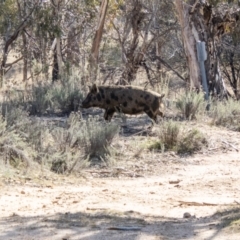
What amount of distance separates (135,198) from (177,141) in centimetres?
367

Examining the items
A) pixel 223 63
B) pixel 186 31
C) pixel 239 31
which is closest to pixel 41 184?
pixel 186 31

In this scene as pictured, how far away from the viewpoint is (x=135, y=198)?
888cm

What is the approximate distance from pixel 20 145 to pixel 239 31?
1063 centimetres

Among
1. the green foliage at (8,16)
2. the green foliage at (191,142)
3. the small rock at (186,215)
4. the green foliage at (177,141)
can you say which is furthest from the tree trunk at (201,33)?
the small rock at (186,215)

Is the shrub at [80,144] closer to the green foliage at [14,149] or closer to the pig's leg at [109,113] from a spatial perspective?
the green foliage at [14,149]

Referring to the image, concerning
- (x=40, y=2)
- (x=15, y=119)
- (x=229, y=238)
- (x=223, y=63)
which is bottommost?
(x=229, y=238)

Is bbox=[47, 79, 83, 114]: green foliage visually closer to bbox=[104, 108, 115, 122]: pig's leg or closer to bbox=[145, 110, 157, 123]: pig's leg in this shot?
bbox=[104, 108, 115, 122]: pig's leg

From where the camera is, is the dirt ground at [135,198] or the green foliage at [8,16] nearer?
the dirt ground at [135,198]

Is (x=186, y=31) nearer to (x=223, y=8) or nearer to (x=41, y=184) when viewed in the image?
(x=223, y=8)

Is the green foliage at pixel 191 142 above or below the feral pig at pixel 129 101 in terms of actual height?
below

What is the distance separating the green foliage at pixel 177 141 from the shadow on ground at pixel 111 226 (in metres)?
4.86

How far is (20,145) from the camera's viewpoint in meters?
10.8

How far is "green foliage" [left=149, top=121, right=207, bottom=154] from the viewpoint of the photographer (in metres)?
12.4

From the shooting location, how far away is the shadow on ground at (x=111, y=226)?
251 inches
